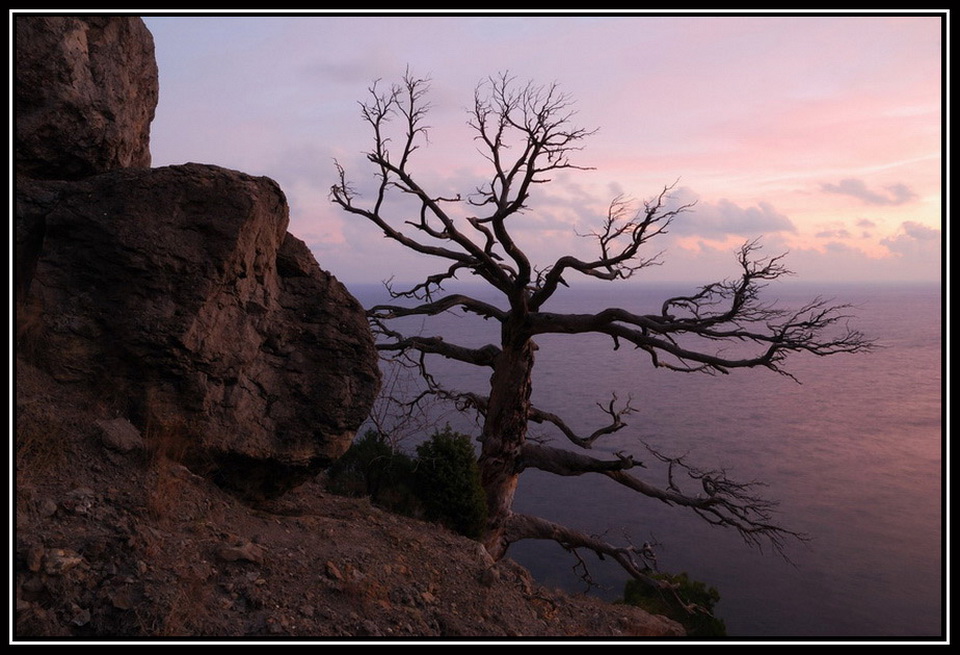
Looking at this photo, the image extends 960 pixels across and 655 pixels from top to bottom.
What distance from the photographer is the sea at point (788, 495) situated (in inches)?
635

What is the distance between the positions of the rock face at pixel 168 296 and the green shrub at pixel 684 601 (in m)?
7.85

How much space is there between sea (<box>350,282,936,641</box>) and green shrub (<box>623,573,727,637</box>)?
1128mm

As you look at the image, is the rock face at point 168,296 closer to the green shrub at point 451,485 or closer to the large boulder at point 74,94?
the large boulder at point 74,94

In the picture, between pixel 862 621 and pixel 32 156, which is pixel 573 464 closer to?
pixel 862 621

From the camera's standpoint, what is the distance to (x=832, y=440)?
26328 millimetres

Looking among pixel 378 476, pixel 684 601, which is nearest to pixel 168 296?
pixel 378 476

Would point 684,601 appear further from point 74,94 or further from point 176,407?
point 74,94

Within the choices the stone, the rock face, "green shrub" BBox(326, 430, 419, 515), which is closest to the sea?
"green shrub" BBox(326, 430, 419, 515)

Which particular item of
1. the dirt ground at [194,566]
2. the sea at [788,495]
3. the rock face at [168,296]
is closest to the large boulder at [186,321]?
the rock face at [168,296]

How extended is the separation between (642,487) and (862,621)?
20.6 feet

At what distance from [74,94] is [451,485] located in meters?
6.89

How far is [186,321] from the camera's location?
693cm

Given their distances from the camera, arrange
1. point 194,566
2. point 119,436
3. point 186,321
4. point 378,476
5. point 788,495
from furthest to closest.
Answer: point 788,495, point 378,476, point 186,321, point 119,436, point 194,566

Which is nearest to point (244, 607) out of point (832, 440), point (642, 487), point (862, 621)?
point (642, 487)
